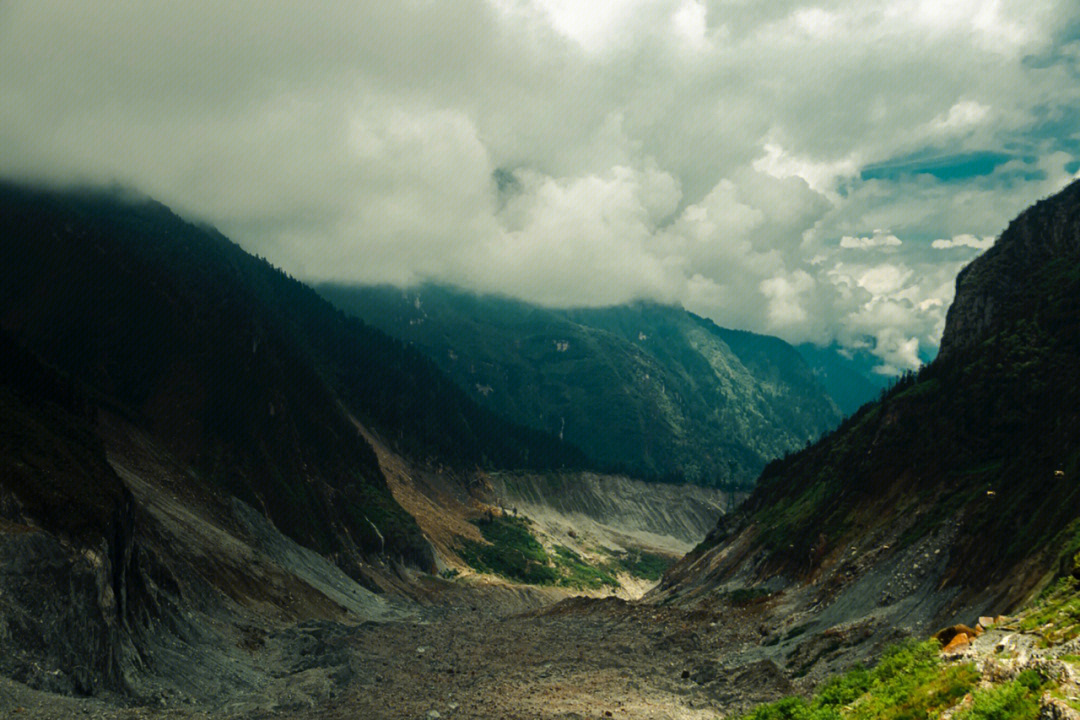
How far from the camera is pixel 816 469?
95.1 metres

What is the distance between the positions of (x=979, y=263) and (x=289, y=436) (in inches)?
3871

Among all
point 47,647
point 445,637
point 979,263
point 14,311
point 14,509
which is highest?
point 979,263

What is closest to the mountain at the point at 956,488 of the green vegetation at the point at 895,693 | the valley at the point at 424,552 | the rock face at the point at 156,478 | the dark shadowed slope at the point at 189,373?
the valley at the point at 424,552

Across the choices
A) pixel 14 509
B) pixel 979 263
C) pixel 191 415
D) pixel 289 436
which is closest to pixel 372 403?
pixel 289 436

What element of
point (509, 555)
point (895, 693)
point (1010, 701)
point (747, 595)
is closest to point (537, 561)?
point (509, 555)

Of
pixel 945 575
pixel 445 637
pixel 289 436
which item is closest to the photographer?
pixel 945 575

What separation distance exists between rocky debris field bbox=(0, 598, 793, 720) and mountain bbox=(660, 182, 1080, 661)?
248 inches

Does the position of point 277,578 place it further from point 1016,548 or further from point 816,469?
point 816,469

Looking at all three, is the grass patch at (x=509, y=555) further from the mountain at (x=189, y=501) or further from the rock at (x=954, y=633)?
the rock at (x=954, y=633)

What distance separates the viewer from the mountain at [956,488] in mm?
Result: 38469

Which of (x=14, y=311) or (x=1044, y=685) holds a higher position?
(x=14, y=311)

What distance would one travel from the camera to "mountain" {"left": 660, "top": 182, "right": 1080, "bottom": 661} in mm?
38469

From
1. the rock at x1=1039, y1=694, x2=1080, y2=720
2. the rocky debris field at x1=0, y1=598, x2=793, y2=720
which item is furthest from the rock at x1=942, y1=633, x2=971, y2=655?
the rocky debris field at x1=0, y1=598, x2=793, y2=720

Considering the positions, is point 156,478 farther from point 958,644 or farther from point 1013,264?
point 1013,264
